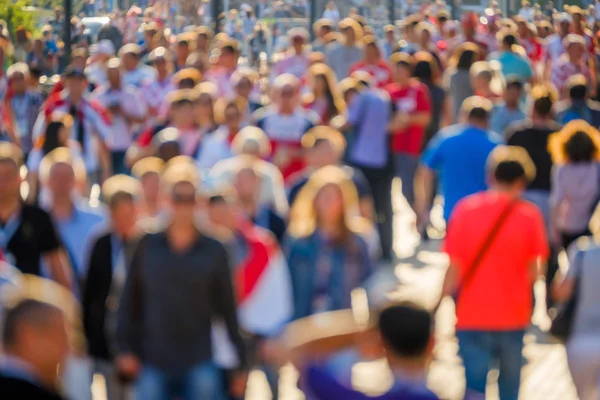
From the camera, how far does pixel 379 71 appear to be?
642 inches

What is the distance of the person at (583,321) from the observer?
7.25m

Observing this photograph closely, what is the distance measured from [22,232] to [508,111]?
6.27m

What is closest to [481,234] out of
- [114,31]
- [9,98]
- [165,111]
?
[165,111]

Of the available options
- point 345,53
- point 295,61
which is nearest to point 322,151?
point 295,61

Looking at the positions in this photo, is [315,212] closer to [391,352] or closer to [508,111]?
[391,352]

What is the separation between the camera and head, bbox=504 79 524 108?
1316cm

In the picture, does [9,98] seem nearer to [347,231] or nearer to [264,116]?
[264,116]

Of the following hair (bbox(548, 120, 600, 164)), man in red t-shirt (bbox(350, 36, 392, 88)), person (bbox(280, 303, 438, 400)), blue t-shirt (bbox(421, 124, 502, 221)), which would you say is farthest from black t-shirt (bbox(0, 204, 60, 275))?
man in red t-shirt (bbox(350, 36, 392, 88))

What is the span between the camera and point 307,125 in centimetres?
1253

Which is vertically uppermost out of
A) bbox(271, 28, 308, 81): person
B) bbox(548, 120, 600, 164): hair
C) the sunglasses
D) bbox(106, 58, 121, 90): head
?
the sunglasses

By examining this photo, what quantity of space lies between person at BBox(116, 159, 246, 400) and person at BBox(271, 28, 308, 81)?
982 cm

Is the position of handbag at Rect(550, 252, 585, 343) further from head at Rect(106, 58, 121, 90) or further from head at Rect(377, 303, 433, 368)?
head at Rect(106, 58, 121, 90)

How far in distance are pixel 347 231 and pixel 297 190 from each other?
2.21 m

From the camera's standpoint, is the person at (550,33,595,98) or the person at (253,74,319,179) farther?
the person at (550,33,595,98)
